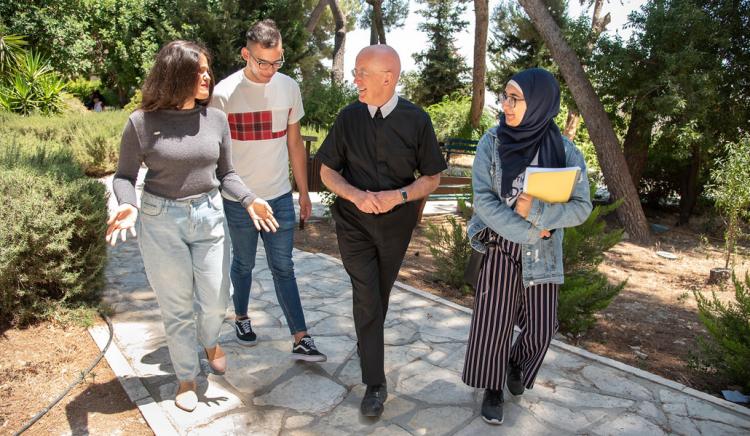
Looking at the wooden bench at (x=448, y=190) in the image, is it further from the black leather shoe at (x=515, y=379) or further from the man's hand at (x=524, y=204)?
the man's hand at (x=524, y=204)

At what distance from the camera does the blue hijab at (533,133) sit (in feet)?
9.20

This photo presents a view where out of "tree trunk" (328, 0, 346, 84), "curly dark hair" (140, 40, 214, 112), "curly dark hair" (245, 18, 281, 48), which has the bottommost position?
"curly dark hair" (140, 40, 214, 112)

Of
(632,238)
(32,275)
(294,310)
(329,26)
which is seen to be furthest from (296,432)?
(329,26)

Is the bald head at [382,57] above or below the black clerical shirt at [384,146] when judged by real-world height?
above

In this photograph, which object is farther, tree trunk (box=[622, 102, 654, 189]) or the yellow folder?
tree trunk (box=[622, 102, 654, 189])

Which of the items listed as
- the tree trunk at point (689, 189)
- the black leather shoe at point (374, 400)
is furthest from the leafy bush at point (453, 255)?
the tree trunk at point (689, 189)

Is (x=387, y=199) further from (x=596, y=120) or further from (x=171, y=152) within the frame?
(x=596, y=120)

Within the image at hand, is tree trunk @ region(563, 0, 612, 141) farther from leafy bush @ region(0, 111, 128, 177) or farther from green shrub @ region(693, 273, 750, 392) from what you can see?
green shrub @ region(693, 273, 750, 392)

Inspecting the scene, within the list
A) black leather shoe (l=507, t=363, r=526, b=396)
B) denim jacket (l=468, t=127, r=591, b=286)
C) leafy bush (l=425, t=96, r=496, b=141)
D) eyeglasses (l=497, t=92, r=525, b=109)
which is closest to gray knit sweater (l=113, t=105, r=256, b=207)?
denim jacket (l=468, t=127, r=591, b=286)

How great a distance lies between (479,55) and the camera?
46.0ft

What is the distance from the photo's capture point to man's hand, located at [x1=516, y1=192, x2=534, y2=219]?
112 inches

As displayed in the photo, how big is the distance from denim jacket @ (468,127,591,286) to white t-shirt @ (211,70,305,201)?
131 centimetres

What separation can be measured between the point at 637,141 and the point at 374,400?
9.92 m

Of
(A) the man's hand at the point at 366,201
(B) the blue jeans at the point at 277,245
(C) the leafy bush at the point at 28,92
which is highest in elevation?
(C) the leafy bush at the point at 28,92
